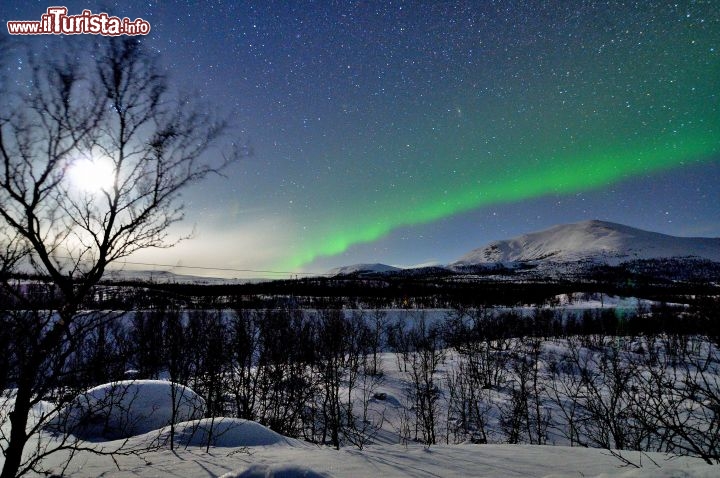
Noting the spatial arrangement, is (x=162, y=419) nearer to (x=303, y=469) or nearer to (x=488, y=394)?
(x=303, y=469)

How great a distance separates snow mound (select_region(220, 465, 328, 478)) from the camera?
16.4ft

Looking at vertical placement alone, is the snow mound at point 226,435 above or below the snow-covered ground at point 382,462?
below

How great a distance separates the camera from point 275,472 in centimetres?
516

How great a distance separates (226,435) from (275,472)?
206 inches

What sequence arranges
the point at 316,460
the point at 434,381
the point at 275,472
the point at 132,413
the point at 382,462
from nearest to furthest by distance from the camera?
1. the point at 275,472
2. the point at 316,460
3. the point at 382,462
4. the point at 132,413
5. the point at 434,381

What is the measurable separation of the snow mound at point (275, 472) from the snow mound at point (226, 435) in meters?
4.24

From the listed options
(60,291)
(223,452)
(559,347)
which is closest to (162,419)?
(223,452)

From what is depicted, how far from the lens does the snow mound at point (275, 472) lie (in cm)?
499

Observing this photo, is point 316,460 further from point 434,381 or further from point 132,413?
point 434,381

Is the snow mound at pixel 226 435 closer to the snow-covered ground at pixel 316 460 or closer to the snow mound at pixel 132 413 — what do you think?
the snow-covered ground at pixel 316 460

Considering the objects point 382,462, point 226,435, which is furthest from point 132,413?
point 382,462

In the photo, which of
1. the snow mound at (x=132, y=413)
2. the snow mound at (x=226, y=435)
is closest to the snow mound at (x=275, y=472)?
the snow mound at (x=226, y=435)

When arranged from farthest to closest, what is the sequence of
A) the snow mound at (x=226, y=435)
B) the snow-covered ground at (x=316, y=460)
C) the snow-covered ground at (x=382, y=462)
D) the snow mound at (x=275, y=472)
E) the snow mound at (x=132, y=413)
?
the snow mound at (x=132, y=413), the snow mound at (x=226, y=435), the snow-covered ground at (x=382, y=462), the snow-covered ground at (x=316, y=460), the snow mound at (x=275, y=472)

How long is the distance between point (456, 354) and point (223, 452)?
167ft
